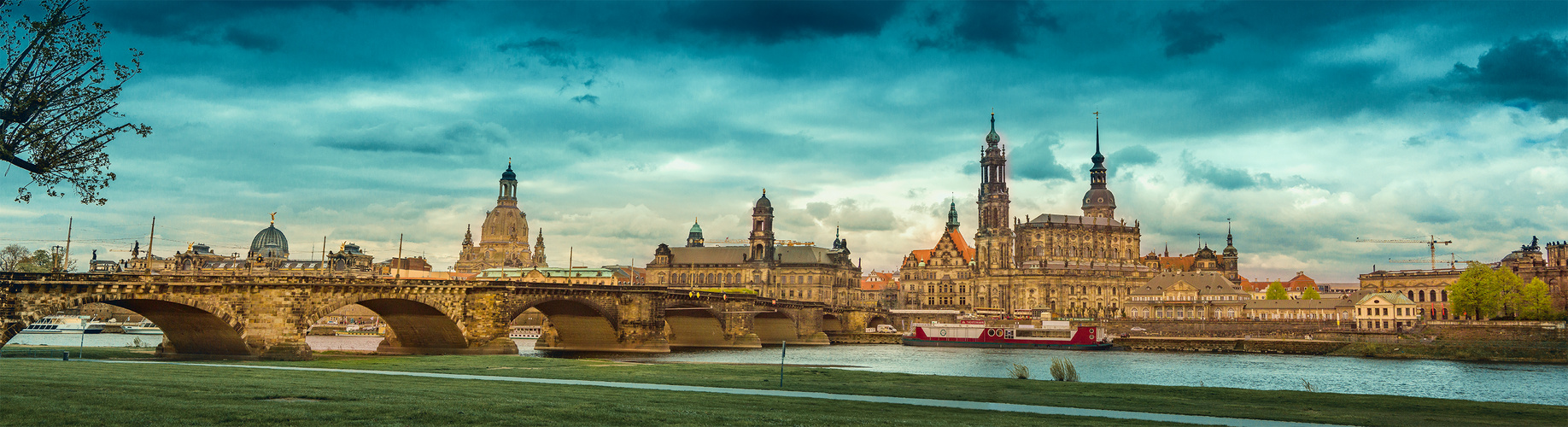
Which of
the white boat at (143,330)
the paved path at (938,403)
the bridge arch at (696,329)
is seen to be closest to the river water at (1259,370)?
the bridge arch at (696,329)

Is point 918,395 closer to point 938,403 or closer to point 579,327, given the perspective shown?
point 938,403

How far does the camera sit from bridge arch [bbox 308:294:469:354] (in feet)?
218

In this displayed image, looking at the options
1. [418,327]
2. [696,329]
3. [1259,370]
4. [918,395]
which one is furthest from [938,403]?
[696,329]

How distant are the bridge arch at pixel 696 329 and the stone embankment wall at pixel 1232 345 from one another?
1936 inches

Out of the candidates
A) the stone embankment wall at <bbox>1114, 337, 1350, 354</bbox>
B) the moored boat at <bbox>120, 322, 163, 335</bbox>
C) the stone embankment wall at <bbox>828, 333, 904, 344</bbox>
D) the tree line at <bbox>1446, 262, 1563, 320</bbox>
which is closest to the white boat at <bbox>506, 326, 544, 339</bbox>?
the stone embankment wall at <bbox>828, 333, 904, 344</bbox>

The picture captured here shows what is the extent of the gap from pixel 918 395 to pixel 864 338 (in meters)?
118

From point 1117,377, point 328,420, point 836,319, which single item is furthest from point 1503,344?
point 328,420

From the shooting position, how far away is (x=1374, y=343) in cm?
10881

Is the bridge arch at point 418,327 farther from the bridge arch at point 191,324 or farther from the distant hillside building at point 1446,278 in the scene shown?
the distant hillside building at point 1446,278

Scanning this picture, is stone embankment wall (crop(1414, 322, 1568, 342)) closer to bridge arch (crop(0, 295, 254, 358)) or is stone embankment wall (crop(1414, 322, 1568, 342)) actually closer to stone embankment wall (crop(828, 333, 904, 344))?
stone embankment wall (crop(828, 333, 904, 344))

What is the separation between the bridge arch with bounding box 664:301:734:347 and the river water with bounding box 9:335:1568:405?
7698mm

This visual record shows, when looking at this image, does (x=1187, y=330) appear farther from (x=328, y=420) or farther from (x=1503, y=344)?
(x=328, y=420)

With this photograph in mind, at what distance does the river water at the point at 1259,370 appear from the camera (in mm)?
57312

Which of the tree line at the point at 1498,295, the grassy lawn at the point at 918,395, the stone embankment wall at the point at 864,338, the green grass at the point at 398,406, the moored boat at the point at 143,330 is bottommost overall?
the moored boat at the point at 143,330
